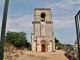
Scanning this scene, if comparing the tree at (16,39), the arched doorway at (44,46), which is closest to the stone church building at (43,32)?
the arched doorway at (44,46)

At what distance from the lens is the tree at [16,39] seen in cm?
5234

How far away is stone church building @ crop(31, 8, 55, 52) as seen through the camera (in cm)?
4225

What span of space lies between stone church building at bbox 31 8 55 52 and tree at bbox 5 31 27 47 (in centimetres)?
1043

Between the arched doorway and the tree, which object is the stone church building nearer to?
the arched doorway

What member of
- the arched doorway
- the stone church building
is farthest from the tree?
the arched doorway

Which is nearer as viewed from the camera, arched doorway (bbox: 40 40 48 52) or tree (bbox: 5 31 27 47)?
arched doorway (bbox: 40 40 48 52)

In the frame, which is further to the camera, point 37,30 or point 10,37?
→ point 10,37

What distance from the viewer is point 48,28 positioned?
143ft

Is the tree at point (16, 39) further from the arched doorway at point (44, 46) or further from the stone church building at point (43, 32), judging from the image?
the arched doorway at point (44, 46)

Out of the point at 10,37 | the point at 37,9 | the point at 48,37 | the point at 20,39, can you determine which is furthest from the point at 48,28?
the point at 10,37

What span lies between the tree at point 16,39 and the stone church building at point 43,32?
411 inches

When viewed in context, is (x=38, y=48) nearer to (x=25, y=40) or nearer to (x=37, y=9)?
(x=37, y=9)

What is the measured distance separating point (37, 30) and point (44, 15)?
418 centimetres

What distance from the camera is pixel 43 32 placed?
141 ft
